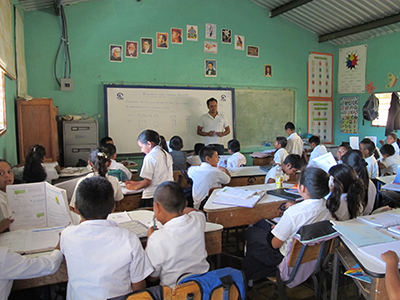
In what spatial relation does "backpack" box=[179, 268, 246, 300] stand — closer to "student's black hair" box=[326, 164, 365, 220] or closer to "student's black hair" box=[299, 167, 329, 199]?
Result: "student's black hair" box=[299, 167, 329, 199]

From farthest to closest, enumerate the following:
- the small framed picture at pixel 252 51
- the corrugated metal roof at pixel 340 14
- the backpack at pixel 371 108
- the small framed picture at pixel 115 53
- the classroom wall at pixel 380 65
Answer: the backpack at pixel 371 108 → the small framed picture at pixel 252 51 → the classroom wall at pixel 380 65 → the corrugated metal roof at pixel 340 14 → the small framed picture at pixel 115 53

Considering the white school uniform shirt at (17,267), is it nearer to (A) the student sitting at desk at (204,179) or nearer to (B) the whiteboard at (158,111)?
(A) the student sitting at desk at (204,179)

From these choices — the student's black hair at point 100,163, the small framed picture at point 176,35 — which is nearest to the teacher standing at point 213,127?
the small framed picture at point 176,35

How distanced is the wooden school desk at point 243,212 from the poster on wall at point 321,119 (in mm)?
5102

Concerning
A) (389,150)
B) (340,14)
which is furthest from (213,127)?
(340,14)

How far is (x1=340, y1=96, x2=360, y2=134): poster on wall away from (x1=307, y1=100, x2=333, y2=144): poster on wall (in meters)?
0.23

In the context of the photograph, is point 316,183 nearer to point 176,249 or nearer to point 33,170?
point 176,249

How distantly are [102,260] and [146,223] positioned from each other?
0.64 metres

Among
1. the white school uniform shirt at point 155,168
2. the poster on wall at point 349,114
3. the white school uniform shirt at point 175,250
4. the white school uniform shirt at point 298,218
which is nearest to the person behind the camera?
the white school uniform shirt at point 175,250

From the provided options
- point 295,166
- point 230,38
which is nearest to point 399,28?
point 230,38

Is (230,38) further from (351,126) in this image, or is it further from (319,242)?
(319,242)

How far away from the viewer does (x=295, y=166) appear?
3.23 meters

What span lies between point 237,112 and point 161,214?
5.11 m

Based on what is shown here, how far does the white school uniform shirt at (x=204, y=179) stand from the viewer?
320cm
